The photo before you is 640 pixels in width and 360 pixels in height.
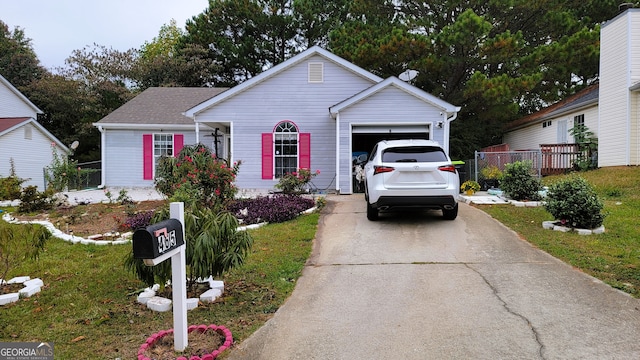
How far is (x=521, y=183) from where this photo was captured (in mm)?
10938

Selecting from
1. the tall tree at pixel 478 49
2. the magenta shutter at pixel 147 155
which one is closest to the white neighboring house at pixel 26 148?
the magenta shutter at pixel 147 155

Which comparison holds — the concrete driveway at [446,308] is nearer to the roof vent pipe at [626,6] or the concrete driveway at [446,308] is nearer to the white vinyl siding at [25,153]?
the roof vent pipe at [626,6]

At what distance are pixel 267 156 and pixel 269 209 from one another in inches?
191

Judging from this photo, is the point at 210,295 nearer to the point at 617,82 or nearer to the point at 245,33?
the point at 617,82

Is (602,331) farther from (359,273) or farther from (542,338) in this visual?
(359,273)

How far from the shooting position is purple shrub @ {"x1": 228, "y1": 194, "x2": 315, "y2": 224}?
9.30m

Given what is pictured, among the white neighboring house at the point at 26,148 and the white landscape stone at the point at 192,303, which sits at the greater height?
the white neighboring house at the point at 26,148

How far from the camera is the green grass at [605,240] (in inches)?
213

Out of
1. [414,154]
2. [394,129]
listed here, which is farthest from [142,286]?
[394,129]

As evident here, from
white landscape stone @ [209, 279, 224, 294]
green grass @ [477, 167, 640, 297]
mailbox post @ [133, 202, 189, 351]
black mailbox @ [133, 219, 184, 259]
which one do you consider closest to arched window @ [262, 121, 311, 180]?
green grass @ [477, 167, 640, 297]

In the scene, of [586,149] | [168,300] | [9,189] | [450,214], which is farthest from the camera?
[586,149]

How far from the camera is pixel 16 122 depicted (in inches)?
811

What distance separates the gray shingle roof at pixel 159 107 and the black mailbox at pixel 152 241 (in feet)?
48.7

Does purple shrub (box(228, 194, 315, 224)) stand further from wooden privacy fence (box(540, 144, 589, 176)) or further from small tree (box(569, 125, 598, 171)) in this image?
small tree (box(569, 125, 598, 171))
